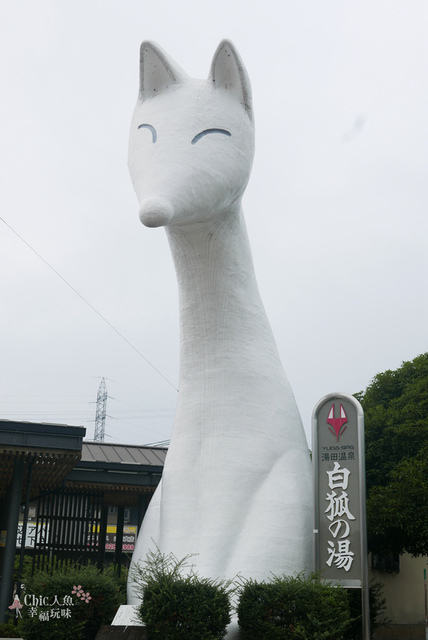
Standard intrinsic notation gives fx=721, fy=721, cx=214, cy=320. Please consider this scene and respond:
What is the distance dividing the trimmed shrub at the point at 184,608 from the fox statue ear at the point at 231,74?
618 cm

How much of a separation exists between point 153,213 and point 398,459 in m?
7.54

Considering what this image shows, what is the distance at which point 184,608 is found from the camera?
7918mm

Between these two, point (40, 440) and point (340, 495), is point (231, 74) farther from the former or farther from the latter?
point (40, 440)

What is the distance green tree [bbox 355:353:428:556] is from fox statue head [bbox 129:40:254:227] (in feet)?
17.6

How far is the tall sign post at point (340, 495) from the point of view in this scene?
9.08 metres

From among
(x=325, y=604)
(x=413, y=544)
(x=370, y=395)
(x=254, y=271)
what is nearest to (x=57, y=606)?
(x=325, y=604)

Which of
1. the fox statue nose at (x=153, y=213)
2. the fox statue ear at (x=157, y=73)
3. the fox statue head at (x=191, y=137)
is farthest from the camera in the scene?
the fox statue ear at (x=157, y=73)

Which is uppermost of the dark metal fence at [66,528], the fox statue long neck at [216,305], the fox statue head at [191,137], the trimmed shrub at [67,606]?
the fox statue head at [191,137]

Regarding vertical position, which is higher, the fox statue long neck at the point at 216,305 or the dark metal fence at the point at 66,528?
the fox statue long neck at the point at 216,305

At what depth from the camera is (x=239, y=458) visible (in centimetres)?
942

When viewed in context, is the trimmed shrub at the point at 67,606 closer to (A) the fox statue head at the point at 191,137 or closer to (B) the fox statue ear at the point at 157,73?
(A) the fox statue head at the point at 191,137

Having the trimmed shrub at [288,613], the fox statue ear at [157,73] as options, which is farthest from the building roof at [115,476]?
the fox statue ear at [157,73]

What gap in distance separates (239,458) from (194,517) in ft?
3.11

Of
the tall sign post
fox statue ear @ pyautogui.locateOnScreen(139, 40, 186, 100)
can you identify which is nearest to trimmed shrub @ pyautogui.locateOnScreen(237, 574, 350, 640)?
the tall sign post
